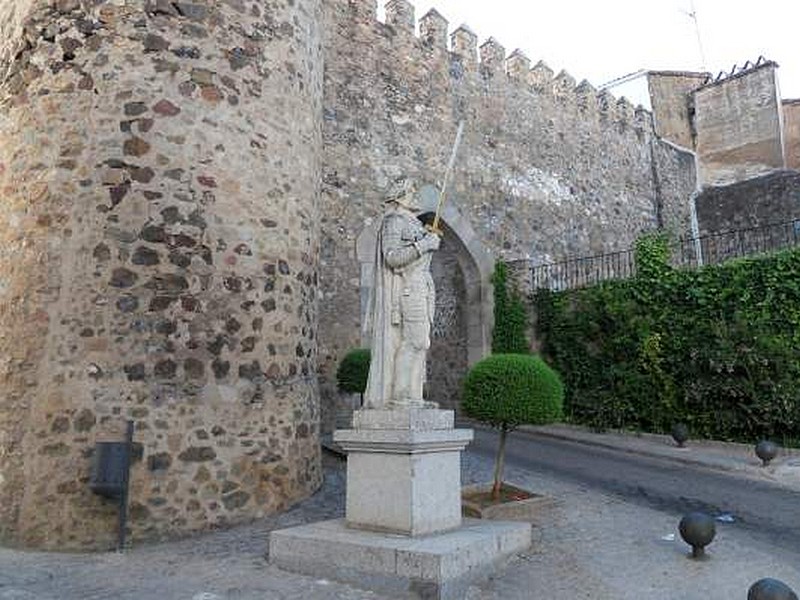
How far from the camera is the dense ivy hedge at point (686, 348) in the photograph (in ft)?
32.4

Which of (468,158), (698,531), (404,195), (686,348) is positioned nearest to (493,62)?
(468,158)

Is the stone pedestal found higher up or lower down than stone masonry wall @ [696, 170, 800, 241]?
lower down

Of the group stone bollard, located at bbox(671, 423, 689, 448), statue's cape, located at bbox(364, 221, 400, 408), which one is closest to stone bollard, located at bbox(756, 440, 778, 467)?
stone bollard, located at bbox(671, 423, 689, 448)

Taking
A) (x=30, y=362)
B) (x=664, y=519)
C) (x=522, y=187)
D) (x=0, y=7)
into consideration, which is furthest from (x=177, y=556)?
(x=522, y=187)

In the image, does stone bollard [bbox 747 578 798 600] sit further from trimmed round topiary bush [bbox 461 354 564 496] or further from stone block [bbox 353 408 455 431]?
trimmed round topiary bush [bbox 461 354 564 496]

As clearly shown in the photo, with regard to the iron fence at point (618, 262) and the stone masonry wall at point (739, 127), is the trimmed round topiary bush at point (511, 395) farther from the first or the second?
A: the stone masonry wall at point (739, 127)

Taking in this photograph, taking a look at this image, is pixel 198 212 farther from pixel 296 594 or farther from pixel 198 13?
pixel 296 594

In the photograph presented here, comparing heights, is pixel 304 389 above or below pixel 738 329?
below

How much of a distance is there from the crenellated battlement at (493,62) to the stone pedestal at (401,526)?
1021cm

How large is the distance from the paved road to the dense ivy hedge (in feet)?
5.25

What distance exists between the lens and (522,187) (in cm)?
1523

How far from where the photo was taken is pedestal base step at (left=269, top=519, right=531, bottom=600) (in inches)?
155

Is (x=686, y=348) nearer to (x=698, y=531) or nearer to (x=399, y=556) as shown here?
(x=698, y=531)

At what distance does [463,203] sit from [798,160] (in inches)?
500
